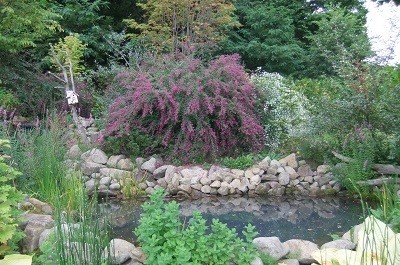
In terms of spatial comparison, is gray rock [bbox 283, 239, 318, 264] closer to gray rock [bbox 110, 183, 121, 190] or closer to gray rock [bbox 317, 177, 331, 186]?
gray rock [bbox 317, 177, 331, 186]

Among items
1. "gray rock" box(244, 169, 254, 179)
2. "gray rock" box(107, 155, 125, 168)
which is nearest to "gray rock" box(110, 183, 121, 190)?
"gray rock" box(107, 155, 125, 168)

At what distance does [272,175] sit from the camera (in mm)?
6457

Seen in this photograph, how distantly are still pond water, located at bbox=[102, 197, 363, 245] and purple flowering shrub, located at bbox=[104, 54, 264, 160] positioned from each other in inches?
39.2

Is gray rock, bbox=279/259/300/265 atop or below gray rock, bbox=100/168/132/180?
below

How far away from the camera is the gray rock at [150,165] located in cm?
657

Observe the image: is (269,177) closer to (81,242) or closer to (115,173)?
(115,173)

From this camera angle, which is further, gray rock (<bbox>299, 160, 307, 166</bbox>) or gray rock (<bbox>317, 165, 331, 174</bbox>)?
gray rock (<bbox>299, 160, 307, 166</bbox>)

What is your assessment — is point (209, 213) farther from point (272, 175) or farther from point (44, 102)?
point (44, 102)

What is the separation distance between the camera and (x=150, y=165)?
6598mm

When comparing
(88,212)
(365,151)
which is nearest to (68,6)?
(365,151)

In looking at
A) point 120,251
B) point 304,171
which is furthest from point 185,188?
point 120,251

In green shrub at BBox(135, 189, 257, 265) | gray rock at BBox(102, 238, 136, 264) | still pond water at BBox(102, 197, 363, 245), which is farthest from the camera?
still pond water at BBox(102, 197, 363, 245)

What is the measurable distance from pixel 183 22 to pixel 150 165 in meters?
4.74

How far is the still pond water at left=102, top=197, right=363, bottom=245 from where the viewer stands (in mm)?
4617
